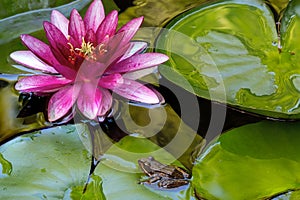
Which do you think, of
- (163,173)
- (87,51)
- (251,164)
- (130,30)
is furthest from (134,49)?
(251,164)

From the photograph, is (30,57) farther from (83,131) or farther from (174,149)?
(174,149)

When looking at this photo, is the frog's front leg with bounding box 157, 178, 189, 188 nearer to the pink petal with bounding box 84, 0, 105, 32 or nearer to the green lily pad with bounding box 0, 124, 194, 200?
the green lily pad with bounding box 0, 124, 194, 200

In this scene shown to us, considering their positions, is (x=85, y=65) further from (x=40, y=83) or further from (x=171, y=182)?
(x=171, y=182)

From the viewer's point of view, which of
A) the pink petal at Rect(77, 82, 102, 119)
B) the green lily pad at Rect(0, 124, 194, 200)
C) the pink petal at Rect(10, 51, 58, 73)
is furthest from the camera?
the pink petal at Rect(10, 51, 58, 73)

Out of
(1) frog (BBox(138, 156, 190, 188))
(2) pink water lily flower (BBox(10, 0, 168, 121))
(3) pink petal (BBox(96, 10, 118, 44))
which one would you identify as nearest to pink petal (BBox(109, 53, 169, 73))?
(2) pink water lily flower (BBox(10, 0, 168, 121))

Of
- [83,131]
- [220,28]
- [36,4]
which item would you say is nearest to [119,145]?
[83,131]

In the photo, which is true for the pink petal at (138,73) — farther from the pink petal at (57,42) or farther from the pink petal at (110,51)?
the pink petal at (57,42)
